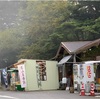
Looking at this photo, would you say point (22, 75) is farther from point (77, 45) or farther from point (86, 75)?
point (86, 75)

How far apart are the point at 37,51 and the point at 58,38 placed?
11.1ft

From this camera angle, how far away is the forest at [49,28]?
32500 mm

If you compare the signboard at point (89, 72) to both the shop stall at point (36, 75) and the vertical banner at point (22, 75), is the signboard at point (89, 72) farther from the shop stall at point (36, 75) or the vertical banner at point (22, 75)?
the vertical banner at point (22, 75)

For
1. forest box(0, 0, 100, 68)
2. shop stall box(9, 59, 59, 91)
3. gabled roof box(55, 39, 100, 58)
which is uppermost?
forest box(0, 0, 100, 68)

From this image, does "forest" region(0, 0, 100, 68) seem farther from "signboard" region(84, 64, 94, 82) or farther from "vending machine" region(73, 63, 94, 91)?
"signboard" region(84, 64, 94, 82)

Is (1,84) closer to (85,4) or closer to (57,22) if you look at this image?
(57,22)

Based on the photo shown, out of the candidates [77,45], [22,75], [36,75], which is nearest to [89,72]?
[77,45]

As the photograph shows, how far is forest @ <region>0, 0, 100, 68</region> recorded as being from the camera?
32500 millimetres

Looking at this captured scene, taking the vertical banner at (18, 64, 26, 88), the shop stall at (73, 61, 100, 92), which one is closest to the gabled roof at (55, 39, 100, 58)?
the shop stall at (73, 61, 100, 92)

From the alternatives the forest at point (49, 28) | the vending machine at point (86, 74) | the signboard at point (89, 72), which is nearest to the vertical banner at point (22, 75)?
the vending machine at point (86, 74)

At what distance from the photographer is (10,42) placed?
1495 inches

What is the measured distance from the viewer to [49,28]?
3538 cm

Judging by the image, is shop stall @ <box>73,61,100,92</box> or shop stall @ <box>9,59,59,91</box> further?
shop stall @ <box>9,59,59,91</box>

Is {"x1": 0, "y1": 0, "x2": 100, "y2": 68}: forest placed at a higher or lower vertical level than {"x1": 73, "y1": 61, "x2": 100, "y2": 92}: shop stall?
higher
